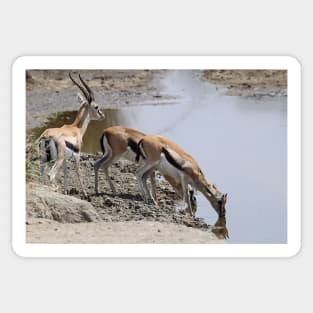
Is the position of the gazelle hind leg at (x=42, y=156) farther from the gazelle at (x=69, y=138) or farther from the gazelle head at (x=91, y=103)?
the gazelle head at (x=91, y=103)

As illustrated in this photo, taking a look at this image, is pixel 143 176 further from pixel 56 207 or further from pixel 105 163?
pixel 56 207

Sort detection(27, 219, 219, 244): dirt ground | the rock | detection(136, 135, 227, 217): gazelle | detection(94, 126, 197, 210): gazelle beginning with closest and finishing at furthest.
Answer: detection(27, 219, 219, 244): dirt ground
the rock
detection(136, 135, 227, 217): gazelle
detection(94, 126, 197, 210): gazelle

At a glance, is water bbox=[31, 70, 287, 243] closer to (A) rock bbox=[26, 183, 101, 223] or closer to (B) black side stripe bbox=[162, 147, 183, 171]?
(B) black side stripe bbox=[162, 147, 183, 171]

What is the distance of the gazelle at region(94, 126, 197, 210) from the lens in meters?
7.92

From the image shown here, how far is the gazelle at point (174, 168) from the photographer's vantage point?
7.82 meters

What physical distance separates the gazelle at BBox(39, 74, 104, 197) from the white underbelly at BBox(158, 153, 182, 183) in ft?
1.69

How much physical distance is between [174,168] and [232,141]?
0.43 meters

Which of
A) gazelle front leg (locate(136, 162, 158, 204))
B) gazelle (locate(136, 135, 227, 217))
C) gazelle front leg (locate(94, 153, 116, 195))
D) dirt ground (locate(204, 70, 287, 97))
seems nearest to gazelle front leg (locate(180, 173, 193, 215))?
gazelle (locate(136, 135, 227, 217))

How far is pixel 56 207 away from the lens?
7809 millimetres

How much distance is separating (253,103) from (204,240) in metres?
1.05

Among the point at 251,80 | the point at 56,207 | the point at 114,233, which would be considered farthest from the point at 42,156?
the point at 251,80

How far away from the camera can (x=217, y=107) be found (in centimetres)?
794
